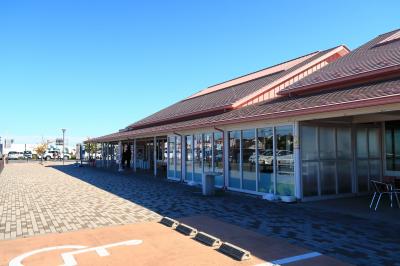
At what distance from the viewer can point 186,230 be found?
7480 millimetres

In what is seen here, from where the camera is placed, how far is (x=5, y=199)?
495 inches

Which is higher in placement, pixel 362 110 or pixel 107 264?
pixel 362 110

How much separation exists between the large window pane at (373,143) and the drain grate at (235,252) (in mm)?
8567

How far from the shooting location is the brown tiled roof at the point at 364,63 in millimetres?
11790

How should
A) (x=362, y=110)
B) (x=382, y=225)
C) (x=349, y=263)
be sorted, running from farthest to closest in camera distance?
(x=362, y=110) → (x=382, y=225) → (x=349, y=263)

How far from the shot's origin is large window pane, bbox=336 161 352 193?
39.5 feet

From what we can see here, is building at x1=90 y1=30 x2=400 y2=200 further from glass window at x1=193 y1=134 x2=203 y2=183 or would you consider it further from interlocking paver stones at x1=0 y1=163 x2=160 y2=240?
interlocking paver stones at x1=0 y1=163 x2=160 y2=240

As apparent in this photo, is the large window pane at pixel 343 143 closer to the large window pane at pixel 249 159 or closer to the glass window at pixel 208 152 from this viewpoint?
the large window pane at pixel 249 159

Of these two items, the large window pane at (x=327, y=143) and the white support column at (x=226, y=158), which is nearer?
the large window pane at (x=327, y=143)

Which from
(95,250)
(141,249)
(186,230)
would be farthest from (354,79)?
(95,250)

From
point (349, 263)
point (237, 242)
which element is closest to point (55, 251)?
point (237, 242)

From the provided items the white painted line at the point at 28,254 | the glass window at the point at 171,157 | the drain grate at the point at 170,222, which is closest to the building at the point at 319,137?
the glass window at the point at 171,157

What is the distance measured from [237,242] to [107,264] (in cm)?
230

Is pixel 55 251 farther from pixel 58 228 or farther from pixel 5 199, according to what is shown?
pixel 5 199
